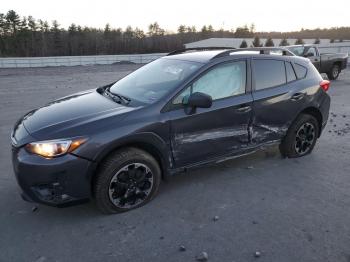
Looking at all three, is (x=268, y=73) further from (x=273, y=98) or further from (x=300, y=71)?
(x=300, y=71)

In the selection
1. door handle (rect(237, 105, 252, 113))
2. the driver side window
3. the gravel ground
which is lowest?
the gravel ground

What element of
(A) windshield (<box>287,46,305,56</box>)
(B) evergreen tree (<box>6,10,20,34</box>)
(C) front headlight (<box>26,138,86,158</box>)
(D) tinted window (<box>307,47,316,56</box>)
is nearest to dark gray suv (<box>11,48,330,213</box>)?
(C) front headlight (<box>26,138,86,158</box>)

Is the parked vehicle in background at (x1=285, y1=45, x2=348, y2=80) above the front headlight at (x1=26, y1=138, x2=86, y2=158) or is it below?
above

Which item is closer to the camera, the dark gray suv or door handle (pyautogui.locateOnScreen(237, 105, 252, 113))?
the dark gray suv

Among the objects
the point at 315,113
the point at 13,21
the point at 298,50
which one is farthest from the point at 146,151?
the point at 13,21

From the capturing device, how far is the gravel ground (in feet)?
9.77

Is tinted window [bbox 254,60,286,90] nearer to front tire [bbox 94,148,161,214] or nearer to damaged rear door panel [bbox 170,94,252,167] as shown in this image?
damaged rear door panel [bbox 170,94,252,167]

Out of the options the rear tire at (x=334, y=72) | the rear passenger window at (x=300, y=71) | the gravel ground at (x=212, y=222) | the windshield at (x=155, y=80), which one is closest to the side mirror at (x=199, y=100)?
the windshield at (x=155, y=80)

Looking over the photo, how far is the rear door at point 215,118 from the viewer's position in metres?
3.77

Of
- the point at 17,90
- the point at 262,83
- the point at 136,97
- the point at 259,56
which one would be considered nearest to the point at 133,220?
the point at 136,97

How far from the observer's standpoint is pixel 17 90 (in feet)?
38.6

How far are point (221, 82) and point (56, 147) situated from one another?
212 cm

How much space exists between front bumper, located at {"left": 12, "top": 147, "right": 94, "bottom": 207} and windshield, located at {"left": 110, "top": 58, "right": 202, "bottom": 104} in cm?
109

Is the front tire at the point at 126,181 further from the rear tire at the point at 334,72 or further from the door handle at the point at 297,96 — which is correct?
the rear tire at the point at 334,72
